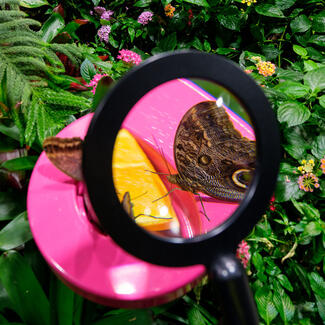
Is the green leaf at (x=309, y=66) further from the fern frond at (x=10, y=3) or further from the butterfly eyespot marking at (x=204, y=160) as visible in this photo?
the fern frond at (x=10, y=3)

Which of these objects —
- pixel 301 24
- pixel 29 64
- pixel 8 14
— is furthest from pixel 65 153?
pixel 301 24

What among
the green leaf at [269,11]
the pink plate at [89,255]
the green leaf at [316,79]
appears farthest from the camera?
the green leaf at [269,11]

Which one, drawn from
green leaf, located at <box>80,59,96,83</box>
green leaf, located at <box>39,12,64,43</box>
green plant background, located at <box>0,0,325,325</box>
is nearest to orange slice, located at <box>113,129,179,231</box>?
green plant background, located at <box>0,0,325,325</box>

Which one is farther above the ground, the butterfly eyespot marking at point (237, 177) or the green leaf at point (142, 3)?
the green leaf at point (142, 3)

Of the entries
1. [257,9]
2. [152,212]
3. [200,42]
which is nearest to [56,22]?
[200,42]

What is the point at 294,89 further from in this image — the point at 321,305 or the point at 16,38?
the point at 16,38

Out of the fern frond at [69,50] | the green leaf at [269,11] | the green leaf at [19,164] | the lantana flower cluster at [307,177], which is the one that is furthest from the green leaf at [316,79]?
the green leaf at [19,164]

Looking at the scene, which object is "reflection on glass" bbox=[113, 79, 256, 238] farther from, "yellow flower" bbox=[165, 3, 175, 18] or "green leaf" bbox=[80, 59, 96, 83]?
"yellow flower" bbox=[165, 3, 175, 18]

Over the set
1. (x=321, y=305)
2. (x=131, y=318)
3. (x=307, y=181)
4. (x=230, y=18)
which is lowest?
(x=321, y=305)
